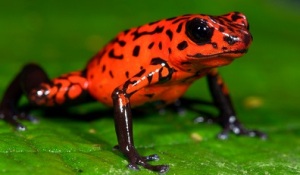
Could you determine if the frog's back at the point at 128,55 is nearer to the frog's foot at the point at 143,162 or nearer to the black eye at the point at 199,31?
the black eye at the point at 199,31

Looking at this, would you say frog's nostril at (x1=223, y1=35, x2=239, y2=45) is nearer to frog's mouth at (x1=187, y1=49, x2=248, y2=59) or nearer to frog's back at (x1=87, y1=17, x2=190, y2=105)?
frog's mouth at (x1=187, y1=49, x2=248, y2=59)

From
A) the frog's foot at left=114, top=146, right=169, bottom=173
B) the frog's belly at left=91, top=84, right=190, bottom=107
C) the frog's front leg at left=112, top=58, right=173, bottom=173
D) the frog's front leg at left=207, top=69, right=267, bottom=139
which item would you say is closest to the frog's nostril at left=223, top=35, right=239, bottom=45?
the frog's front leg at left=112, top=58, right=173, bottom=173

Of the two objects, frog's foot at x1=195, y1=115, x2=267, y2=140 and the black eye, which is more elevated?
the black eye

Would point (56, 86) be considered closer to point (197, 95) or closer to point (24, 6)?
point (197, 95)

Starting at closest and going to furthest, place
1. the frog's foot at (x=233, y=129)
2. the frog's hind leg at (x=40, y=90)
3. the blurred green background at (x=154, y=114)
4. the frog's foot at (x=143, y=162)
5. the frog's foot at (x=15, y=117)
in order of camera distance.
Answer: the frog's foot at (x=143, y=162), the blurred green background at (x=154, y=114), the frog's foot at (x=15, y=117), the frog's foot at (x=233, y=129), the frog's hind leg at (x=40, y=90)

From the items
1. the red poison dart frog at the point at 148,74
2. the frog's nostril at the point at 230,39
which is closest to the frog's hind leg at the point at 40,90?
the red poison dart frog at the point at 148,74

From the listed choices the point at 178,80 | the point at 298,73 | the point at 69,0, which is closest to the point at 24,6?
the point at 69,0

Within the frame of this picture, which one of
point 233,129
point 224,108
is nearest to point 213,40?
point 233,129
